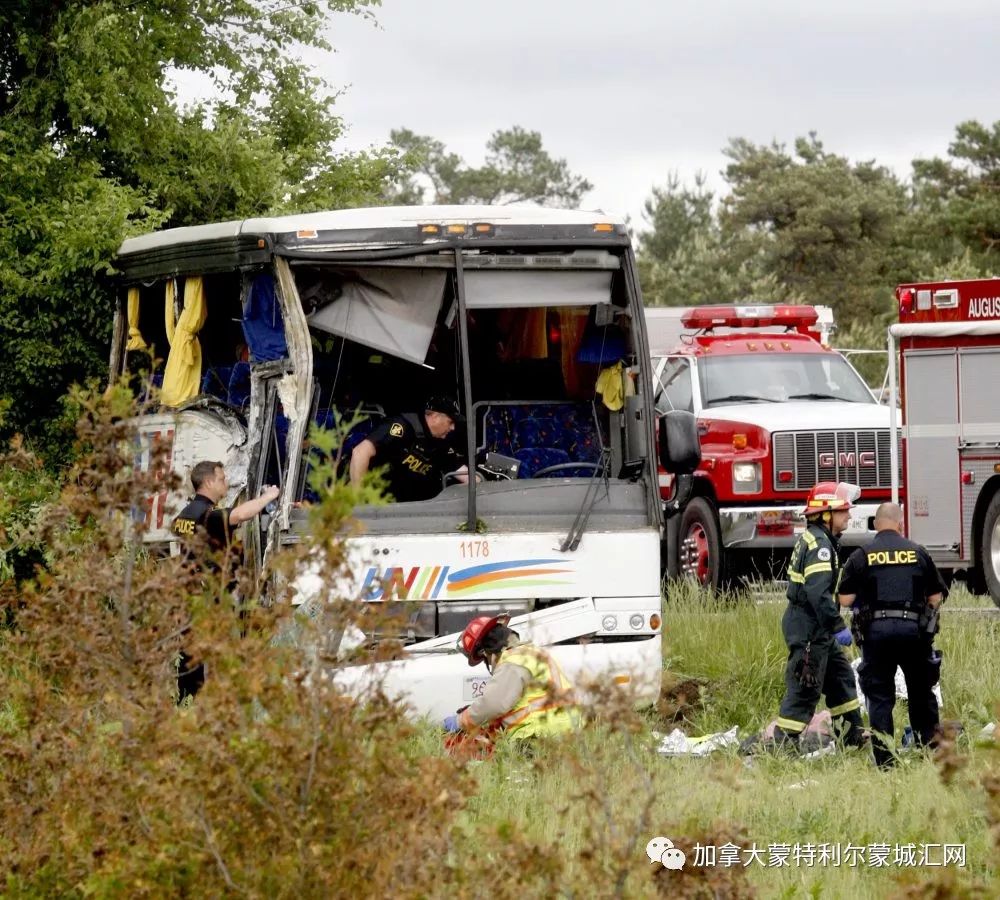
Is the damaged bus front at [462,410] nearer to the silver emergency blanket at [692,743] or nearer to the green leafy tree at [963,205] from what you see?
the silver emergency blanket at [692,743]

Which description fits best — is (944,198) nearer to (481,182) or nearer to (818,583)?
(481,182)

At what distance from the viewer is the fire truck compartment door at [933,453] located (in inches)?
581

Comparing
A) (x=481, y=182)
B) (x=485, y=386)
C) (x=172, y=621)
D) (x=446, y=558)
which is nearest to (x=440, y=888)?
(x=172, y=621)

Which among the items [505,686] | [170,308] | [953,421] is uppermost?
[170,308]

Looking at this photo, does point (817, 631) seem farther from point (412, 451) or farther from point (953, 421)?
point (953, 421)

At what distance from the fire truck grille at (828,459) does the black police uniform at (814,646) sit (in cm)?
541

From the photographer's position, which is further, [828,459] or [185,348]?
[828,459]

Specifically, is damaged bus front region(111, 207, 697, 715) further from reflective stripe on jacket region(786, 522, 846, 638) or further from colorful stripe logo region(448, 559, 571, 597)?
reflective stripe on jacket region(786, 522, 846, 638)

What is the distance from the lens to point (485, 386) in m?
11.3

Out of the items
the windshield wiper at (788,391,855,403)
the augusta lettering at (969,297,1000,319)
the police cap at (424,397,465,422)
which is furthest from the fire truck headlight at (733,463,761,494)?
the police cap at (424,397,465,422)

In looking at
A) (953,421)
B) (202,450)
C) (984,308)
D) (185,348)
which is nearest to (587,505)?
(202,450)

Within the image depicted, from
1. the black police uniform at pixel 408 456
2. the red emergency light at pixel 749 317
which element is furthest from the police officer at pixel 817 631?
the red emergency light at pixel 749 317

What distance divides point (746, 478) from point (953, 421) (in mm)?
1818

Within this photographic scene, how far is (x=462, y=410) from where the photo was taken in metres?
10.7
